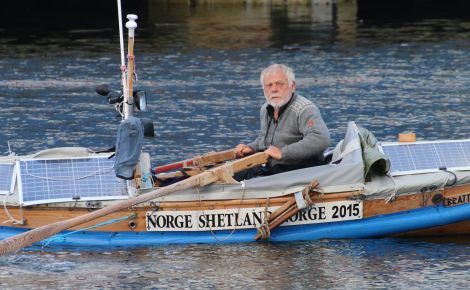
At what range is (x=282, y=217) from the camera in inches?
488

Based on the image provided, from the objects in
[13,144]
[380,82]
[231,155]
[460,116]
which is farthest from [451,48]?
[231,155]

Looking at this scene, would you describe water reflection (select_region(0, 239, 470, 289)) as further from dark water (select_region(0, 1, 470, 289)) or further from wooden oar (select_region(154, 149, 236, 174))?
wooden oar (select_region(154, 149, 236, 174))

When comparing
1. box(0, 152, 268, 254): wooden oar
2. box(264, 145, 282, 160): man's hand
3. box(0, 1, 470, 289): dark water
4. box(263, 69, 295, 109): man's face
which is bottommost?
box(0, 1, 470, 289): dark water

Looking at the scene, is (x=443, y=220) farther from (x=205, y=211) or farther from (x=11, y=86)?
(x=11, y=86)

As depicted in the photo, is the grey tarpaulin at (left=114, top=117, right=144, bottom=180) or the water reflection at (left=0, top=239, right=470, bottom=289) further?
the grey tarpaulin at (left=114, top=117, right=144, bottom=180)

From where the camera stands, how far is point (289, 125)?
12742 mm

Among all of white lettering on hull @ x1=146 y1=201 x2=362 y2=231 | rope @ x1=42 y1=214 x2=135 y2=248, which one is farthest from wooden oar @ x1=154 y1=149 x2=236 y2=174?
rope @ x1=42 y1=214 x2=135 y2=248

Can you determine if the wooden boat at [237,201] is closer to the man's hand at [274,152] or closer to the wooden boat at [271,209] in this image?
the wooden boat at [271,209]

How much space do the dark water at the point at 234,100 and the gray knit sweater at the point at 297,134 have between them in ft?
2.94

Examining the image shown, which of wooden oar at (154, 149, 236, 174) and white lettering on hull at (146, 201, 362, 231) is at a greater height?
wooden oar at (154, 149, 236, 174)

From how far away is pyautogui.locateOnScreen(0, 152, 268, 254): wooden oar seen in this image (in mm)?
11773

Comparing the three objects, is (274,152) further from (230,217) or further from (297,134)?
(230,217)

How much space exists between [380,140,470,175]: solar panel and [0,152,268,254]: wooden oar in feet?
4.76

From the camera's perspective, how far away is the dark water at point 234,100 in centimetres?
1191
